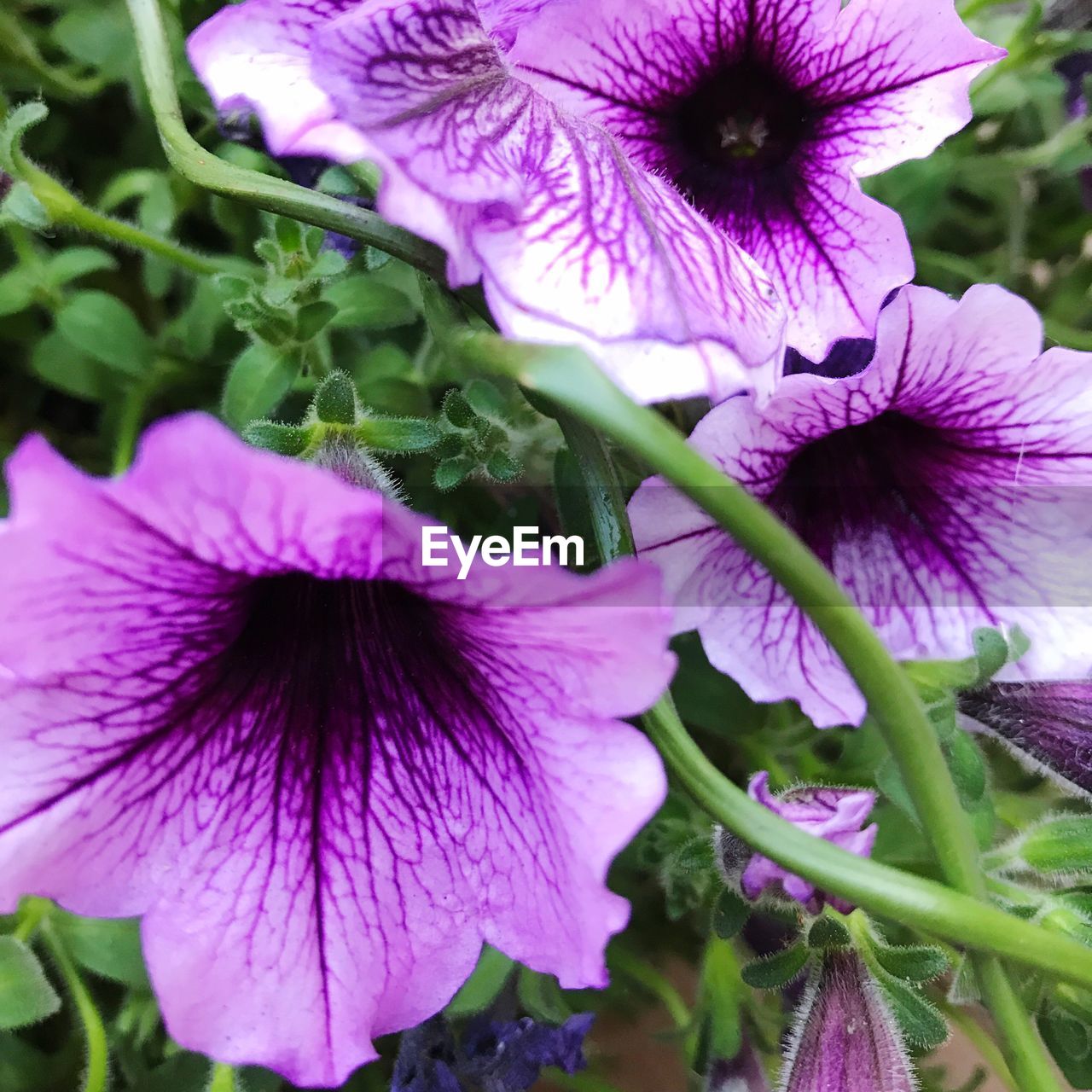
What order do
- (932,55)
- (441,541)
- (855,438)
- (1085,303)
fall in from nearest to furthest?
(441,541)
(932,55)
(855,438)
(1085,303)

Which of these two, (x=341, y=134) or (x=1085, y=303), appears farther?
(x=1085, y=303)

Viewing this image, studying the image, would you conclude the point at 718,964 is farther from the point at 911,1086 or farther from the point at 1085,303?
the point at 1085,303

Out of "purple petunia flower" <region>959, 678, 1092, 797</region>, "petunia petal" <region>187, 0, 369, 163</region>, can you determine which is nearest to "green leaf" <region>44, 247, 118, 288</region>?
"petunia petal" <region>187, 0, 369, 163</region>

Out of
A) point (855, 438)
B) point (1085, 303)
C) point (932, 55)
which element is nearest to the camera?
point (932, 55)

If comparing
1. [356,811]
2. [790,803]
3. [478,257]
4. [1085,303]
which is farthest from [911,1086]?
[1085,303]

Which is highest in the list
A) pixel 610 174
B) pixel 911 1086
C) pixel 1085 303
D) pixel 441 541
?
pixel 1085 303

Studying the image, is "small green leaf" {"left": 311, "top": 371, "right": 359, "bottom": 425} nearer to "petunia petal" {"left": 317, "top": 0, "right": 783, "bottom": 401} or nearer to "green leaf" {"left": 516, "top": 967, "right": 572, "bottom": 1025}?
"petunia petal" {"left": 317, "top": 0, "right": 783, "bottom": 401}

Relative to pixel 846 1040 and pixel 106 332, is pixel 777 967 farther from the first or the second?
pixel 106 332

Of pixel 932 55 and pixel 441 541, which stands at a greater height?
pixel 932 55
